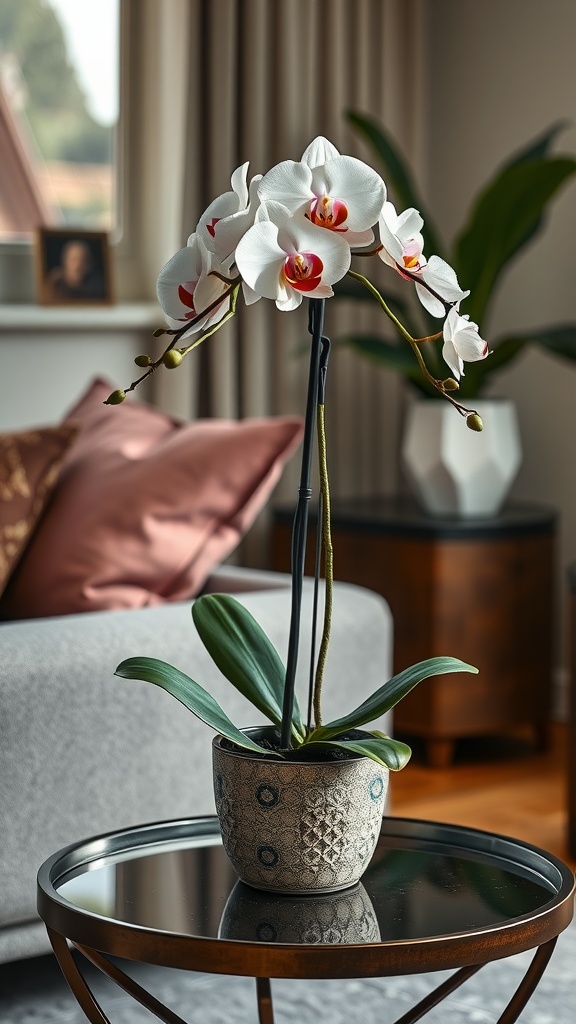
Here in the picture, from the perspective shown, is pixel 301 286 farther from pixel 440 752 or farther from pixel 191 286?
pixel 440 752

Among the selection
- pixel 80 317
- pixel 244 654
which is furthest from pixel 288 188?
pixel 80 317

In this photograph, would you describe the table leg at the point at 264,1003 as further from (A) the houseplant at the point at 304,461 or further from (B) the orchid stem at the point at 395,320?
(B) the orchid stem at the point at 395,320

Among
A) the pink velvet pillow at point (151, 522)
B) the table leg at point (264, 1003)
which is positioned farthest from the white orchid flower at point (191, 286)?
the pink velvet pillow at point (151, 522)

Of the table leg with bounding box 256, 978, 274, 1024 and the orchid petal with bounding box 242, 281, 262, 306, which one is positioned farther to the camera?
the table leg with bounding box 256, 978, 274, 1024

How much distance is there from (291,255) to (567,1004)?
3.81 feet

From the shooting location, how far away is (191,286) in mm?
1138

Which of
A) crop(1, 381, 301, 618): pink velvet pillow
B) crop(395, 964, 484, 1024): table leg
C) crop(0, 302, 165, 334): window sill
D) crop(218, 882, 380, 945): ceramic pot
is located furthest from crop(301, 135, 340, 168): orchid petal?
crop(0, 302, 165, 334): window sill

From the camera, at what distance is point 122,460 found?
2.14 m

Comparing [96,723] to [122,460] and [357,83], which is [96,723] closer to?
[122,460]

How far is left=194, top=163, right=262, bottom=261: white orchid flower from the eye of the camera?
109 cm

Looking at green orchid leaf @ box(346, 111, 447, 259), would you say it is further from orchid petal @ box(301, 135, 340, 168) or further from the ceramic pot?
the ceramic pot

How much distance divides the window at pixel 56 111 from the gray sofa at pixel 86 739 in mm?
1436

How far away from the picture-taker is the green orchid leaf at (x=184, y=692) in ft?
3.76

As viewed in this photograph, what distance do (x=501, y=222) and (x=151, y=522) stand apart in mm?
1377
